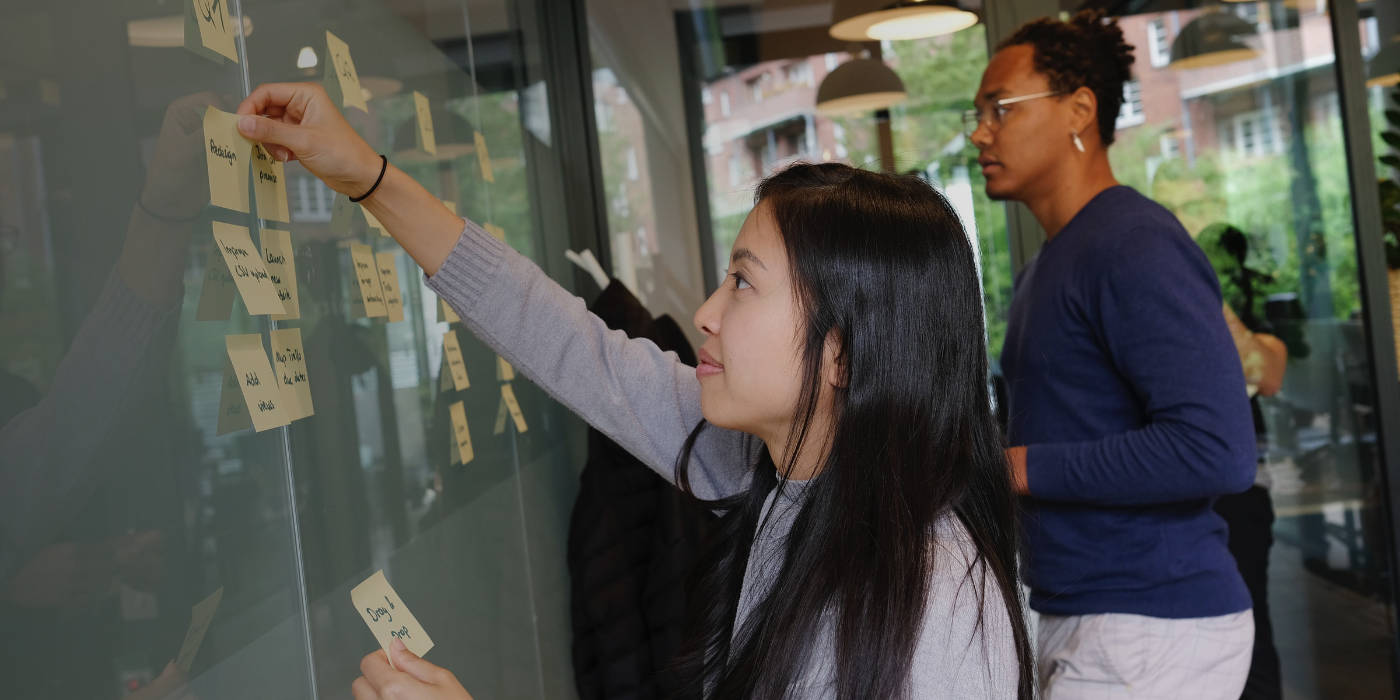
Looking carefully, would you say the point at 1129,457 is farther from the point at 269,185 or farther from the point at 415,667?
the point at 269,185

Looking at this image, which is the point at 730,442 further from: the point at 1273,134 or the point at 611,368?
the point at 1273,134

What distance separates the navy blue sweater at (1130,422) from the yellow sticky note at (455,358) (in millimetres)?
864

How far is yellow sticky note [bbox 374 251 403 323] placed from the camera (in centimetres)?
135

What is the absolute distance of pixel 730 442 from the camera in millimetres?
1513

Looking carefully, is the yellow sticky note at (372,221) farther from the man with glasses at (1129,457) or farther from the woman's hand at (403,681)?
the man with glasses at (1129,457)

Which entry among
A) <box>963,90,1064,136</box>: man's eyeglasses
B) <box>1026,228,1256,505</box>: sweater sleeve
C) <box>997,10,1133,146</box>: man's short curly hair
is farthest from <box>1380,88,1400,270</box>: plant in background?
<box>1026,228,1256,505</box>: sweater sleeve

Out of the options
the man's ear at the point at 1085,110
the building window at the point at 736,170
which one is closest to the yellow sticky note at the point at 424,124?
the man's ear at the point at 1085,110

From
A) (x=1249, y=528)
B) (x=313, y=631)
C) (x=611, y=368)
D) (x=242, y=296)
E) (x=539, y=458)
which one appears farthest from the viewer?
(x=1249, y=528)

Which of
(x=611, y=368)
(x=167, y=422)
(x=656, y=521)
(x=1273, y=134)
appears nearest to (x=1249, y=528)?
(x=1273, y=134)

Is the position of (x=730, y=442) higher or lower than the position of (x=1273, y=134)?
lower

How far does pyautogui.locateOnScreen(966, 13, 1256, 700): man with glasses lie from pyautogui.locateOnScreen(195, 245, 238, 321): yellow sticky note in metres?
1.15

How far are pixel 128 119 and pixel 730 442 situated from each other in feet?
2.93

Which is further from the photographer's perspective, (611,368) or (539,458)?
(539,458)

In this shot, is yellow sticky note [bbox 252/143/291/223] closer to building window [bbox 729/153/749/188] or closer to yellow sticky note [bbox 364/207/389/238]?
yellow sticky note [bbox 364/207/389/238]
